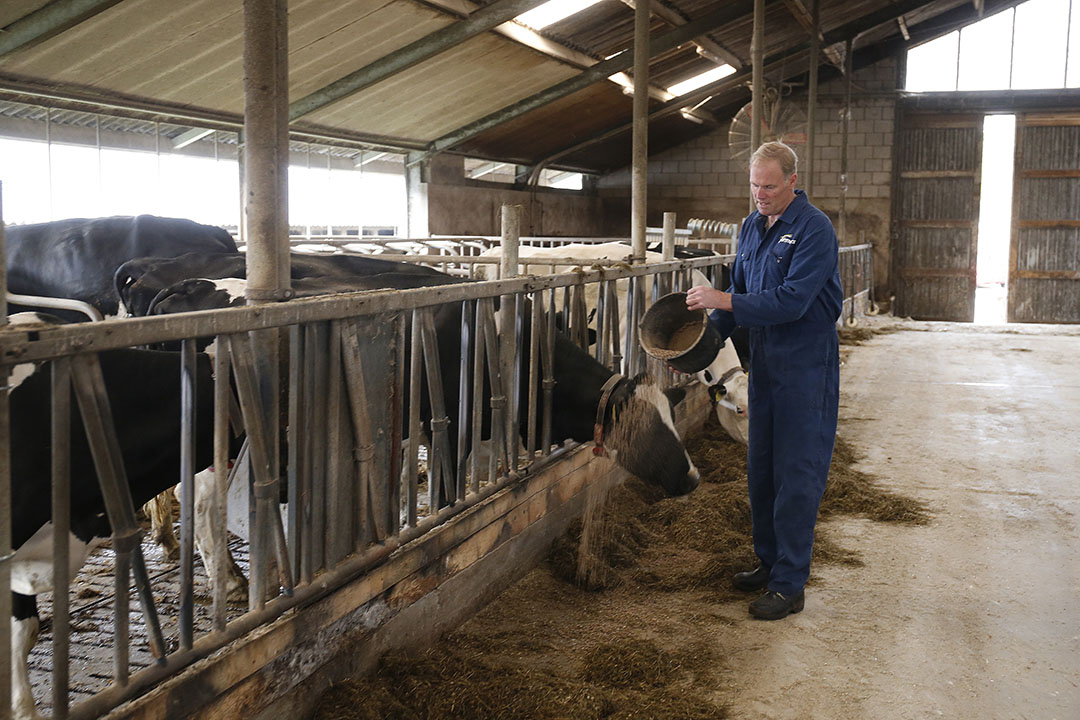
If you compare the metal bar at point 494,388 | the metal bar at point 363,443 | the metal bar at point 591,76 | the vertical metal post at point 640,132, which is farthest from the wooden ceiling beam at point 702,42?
the metal bar at point 363,443

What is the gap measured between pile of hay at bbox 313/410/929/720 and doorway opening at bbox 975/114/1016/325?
48.3ft

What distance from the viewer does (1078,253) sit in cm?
1683

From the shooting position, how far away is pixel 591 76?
12.7 m

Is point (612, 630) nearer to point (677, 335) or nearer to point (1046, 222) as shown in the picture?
point (677, 335)

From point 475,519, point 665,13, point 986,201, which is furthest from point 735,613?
point 986,201

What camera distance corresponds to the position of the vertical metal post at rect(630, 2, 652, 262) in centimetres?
617

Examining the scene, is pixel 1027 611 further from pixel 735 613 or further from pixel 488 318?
pixel 488 318

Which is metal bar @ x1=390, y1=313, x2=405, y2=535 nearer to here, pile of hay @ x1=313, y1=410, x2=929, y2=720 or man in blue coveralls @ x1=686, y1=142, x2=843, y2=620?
pile of hay @ x1=313, y1=410, x2=929, y2=720

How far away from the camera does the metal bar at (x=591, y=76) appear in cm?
→ 1203

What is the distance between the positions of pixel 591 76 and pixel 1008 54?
27.8ft

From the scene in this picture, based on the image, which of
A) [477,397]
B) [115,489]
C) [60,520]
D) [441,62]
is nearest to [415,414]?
[477,397]

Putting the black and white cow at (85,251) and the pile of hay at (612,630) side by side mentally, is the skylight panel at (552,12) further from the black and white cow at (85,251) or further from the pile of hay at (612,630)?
the pile of hay at (612,630)

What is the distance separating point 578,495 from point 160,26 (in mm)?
5613

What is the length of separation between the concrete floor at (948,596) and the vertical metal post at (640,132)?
2017mm
